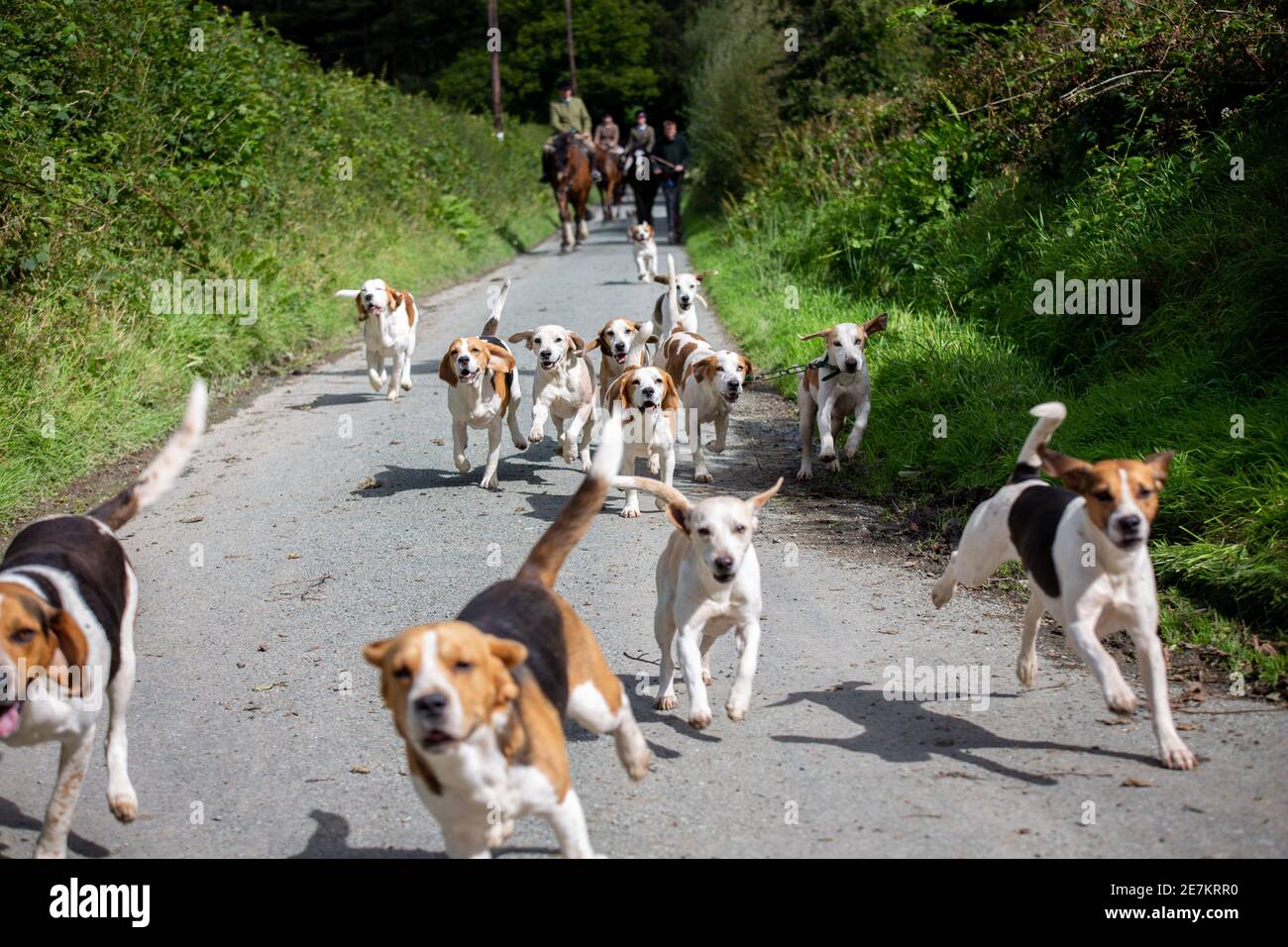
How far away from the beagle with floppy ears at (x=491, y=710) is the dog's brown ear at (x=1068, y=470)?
182 cm

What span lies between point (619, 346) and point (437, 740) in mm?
6370

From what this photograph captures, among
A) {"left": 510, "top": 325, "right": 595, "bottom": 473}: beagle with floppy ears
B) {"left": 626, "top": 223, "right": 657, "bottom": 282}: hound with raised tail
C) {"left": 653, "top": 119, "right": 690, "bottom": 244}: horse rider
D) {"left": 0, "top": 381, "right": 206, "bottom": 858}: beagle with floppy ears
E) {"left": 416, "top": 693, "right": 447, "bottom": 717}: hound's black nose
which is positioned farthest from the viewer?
{"left": 653, "top": 119, "right": 690, "bottom": 244}: horse rider

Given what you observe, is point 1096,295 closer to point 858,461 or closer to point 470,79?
point 858,461

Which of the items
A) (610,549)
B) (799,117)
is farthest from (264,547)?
(799,117)

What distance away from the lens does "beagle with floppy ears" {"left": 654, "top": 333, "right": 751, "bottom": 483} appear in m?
8.34

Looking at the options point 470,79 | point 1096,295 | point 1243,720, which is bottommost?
point 1243,720

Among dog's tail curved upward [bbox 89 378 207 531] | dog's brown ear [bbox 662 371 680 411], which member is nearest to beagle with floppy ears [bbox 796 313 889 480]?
dog's brown ear [bbox 662 371 680 411]

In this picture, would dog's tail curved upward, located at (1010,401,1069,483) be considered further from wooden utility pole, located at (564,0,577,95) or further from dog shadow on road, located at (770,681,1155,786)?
wooden utility pole, located at (564,0,577,95)

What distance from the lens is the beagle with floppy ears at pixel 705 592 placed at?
466cm

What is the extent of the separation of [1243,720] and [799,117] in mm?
17999

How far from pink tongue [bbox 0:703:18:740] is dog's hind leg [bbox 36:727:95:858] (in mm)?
245

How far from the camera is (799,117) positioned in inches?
839

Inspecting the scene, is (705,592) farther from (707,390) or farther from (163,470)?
(707,390)

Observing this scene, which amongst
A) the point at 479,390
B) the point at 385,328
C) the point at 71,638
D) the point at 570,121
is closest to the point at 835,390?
the point at 479,390
